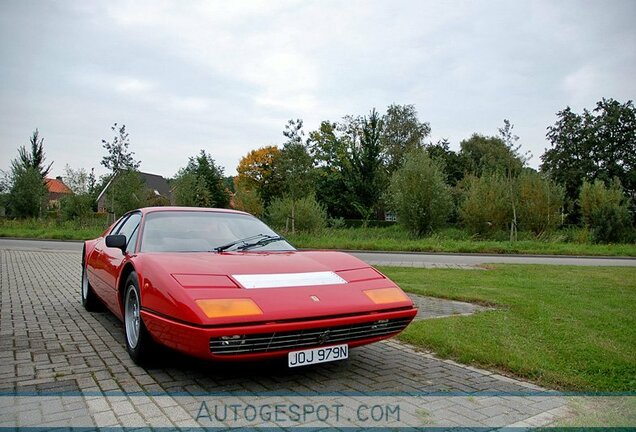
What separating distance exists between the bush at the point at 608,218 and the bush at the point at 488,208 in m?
4.68

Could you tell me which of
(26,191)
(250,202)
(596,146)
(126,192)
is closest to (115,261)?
(126,192)

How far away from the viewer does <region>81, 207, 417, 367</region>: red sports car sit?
306 cm

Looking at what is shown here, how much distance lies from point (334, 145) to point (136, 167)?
32943 mm

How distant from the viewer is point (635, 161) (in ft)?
156

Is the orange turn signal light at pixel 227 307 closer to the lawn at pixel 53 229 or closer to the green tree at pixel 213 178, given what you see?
the lawn at pixel 53 229

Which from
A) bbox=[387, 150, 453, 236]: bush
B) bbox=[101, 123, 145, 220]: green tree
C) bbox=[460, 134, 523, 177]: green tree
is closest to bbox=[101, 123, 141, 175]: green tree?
bbox=[101, 123, 145, 220]: green tree

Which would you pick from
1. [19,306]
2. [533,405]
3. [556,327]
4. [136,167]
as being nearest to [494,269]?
[556,327]

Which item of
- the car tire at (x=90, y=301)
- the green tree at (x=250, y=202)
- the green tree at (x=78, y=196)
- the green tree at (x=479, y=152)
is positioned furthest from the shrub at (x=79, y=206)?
the green tree at (x=479, y=152)

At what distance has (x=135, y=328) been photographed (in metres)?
→ 4.00

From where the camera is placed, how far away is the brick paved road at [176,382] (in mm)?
2896

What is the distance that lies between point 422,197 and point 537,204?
6.45 metres

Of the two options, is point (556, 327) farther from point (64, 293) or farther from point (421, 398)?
point (64, 293)

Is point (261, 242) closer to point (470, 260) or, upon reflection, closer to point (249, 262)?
point (249, 262)

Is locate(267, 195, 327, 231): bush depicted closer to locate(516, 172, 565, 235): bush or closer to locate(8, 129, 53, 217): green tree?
locate(516, 172, 565, 235): bush
